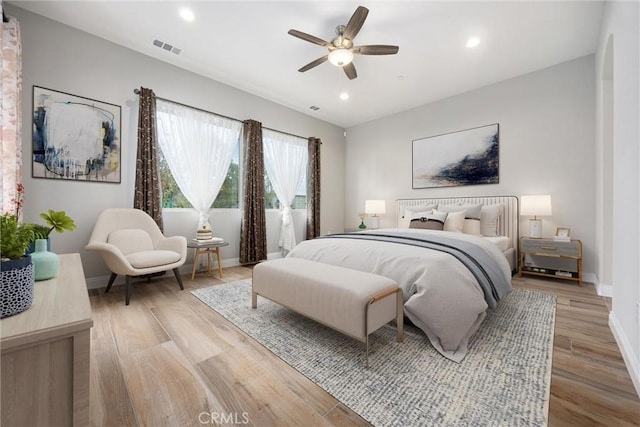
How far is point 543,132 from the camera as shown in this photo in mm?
3469

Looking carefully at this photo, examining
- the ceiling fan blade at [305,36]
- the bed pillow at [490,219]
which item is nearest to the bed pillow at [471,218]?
the bed pillow at [490,219]

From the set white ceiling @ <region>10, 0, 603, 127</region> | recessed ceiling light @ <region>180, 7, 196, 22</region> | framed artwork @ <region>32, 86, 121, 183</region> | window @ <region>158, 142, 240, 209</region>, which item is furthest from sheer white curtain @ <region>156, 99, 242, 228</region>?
recessed ceiling light @ <region>180, 7, 196, 22</region>

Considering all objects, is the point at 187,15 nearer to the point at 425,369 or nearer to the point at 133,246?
the point at 133,246

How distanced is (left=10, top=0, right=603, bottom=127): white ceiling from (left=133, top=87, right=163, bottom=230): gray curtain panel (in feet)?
2.30

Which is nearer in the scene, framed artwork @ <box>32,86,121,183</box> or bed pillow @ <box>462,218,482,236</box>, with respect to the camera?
framed artwork @ <box>32,86,121,183</box>

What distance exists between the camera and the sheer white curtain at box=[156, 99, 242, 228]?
11.1ft

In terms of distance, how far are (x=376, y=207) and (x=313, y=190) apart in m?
1.30

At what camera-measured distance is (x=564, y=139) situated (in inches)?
131

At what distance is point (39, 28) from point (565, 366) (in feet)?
17.1

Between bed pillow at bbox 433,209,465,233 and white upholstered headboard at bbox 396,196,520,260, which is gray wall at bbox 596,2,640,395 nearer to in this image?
bed pillow at bbox 433,209,465,233

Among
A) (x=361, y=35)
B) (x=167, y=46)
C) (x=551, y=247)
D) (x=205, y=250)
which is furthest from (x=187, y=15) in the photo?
(x=551, y=247)

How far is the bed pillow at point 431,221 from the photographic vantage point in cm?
347

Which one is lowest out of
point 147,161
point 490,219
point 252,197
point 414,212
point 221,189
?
point 490,219

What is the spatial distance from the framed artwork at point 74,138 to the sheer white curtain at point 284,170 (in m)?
2.11
